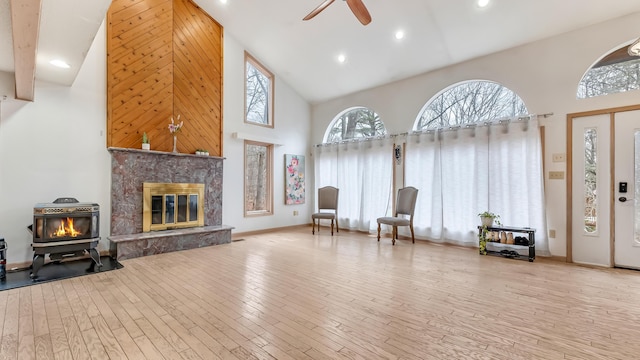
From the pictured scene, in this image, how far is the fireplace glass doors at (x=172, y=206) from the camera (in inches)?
189

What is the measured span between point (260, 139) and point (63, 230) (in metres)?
3.78

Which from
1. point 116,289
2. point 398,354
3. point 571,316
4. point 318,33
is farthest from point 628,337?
point 318,33

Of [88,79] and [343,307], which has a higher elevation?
[88,79]

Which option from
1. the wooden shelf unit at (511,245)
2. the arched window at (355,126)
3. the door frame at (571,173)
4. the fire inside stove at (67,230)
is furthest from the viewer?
the arched window at (355,126)

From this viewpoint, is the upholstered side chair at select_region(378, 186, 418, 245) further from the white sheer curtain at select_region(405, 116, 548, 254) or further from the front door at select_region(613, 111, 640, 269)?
the front door at select_region(613, 111, 640, 269)

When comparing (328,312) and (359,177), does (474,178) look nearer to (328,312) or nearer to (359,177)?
(359,177)

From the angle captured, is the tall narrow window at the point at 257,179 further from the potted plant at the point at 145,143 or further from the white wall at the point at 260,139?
the potted plant at the point at 145,143

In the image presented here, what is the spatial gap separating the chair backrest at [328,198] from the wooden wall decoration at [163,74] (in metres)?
2.57

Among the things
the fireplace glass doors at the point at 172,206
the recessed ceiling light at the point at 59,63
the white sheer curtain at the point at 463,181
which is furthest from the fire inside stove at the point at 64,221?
the white sheer curtain at the point at 463,181

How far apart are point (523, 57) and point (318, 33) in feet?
11.6

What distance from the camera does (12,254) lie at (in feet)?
12.3

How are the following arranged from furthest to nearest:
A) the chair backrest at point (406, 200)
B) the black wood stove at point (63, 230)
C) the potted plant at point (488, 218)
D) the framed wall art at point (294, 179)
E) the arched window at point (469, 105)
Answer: the framed wall art at point (294, 179) < the chair backrest at point (406, 200) < the arched window at point (469, 105) < the potted plant at point (488, 218) < the black wood stove at point (63, 230)

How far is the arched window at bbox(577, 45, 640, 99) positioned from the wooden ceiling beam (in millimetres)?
6202

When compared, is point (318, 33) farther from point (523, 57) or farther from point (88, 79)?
point (88, 79)
